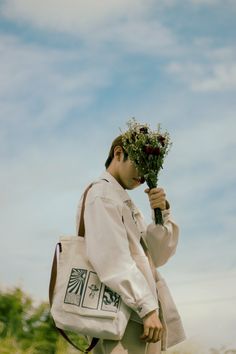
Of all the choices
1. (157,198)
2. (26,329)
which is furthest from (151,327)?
(26,329)

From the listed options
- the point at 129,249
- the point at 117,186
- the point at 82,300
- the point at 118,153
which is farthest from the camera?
the point at 118,153

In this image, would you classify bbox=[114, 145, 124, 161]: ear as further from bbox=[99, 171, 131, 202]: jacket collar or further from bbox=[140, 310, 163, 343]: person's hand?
bbox=[140, 310, 163, 343]: person's hand

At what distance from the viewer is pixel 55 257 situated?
3.76m

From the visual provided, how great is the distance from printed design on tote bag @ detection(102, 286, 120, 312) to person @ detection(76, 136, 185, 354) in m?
0.06

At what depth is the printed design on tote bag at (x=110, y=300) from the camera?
3.47m

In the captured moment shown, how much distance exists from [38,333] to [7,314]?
0.36 meters

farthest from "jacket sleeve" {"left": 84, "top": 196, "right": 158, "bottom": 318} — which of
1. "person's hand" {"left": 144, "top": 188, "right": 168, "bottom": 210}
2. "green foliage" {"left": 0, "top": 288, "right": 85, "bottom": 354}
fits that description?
"green foliage" {"left": 0, "top": 288, "right": 85, "bottom": 354}

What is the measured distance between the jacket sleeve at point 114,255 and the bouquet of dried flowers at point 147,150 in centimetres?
26

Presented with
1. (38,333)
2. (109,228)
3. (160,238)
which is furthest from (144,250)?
(38,333)

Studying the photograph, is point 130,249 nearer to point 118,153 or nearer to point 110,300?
point 110,300

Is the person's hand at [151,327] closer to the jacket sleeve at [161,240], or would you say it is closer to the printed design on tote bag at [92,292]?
the printed design on tote bag at [92,292]

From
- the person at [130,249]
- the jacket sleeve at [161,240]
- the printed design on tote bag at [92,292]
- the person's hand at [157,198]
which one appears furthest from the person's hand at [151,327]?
the person's hand at [157,198]

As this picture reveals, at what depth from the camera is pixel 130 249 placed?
368 cm

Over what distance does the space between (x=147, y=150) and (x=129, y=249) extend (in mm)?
534
